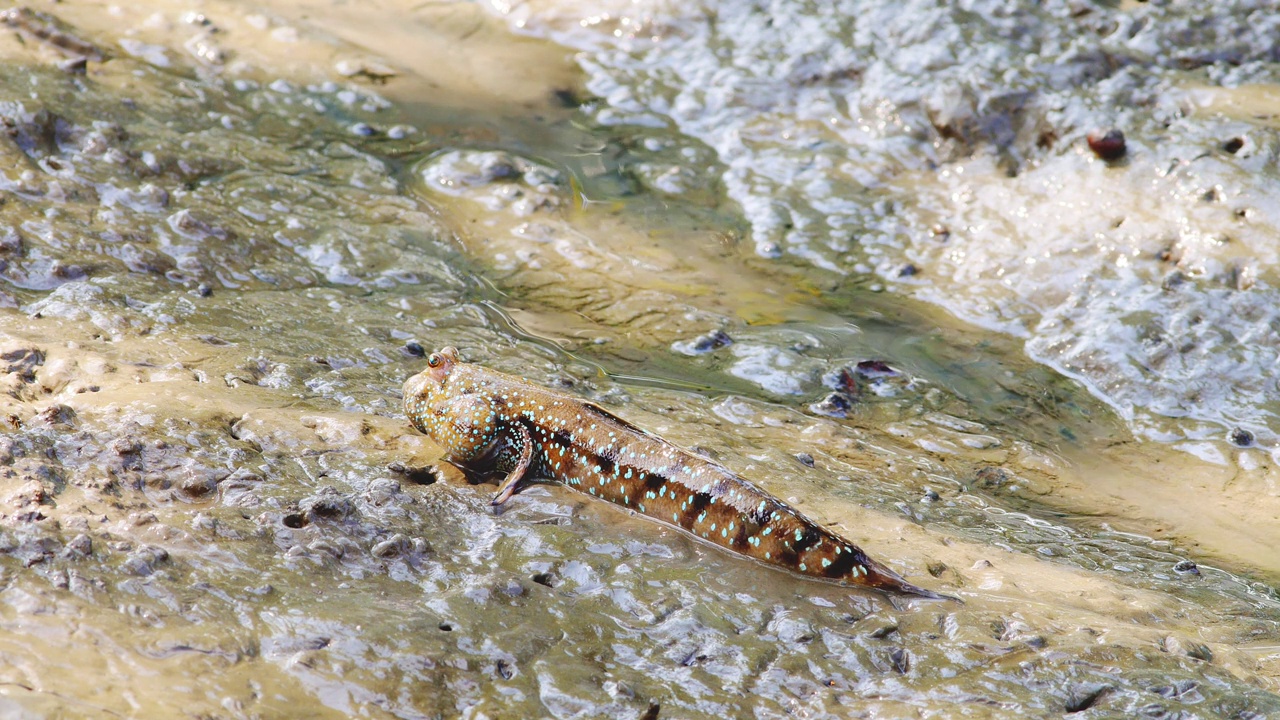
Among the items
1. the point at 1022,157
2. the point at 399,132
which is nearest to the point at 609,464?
the point at 399,132

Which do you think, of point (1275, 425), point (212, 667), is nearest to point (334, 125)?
point (212, 667)

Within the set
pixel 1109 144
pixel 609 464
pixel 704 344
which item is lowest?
pixel 704 344

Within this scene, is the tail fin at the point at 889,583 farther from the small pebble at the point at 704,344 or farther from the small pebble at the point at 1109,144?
the small pebble at the point at 1109,144

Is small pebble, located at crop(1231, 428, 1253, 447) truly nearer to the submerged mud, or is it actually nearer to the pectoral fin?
the submerged mud

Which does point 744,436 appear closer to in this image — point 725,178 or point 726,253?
point 726,253

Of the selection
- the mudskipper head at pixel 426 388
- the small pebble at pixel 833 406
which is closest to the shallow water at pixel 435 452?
the small pebble at pixel 833 406

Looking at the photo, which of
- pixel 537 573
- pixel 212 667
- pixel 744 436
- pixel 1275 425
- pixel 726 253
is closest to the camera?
pixel 212 667

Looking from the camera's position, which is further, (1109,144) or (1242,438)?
(1109,144)

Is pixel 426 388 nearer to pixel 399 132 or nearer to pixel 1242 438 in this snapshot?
pixel 399 132
